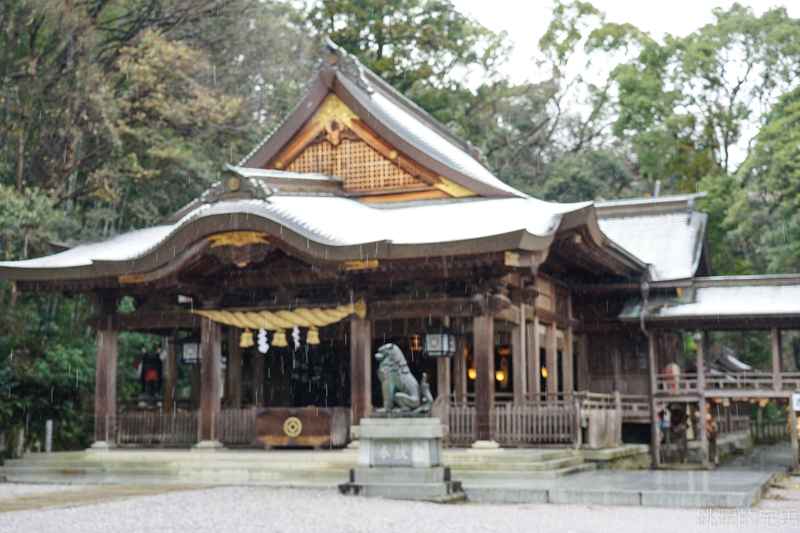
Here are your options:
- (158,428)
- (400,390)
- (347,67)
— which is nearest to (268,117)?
(347,67)

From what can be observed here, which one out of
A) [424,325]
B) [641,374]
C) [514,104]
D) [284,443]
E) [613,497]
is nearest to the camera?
[613,497]

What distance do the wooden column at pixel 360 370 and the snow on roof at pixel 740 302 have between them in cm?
631

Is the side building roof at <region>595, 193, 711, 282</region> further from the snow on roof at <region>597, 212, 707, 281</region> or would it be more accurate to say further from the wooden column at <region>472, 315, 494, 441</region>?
the wooden column at <region>472, 315, 494, 441</region>

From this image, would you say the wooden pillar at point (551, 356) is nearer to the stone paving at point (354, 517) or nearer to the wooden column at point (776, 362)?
the wooden column at point (776, 362)

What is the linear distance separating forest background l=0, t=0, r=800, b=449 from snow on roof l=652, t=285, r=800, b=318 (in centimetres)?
692

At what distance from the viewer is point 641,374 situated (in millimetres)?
20234

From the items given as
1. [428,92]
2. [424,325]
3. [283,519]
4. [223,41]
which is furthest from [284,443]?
[428,92]

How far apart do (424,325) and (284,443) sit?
3.24 metres

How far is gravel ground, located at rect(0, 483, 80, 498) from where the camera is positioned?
41.4 ft

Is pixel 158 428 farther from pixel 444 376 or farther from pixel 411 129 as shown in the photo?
pixel 411 129

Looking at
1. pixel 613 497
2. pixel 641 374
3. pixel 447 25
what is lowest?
pixel 613 497

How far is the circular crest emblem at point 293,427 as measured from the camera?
1554cm

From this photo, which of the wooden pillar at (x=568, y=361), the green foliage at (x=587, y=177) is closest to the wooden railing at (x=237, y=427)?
the wooden pillar at (x=568, y=361)

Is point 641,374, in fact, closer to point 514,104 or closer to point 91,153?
point 91,153
